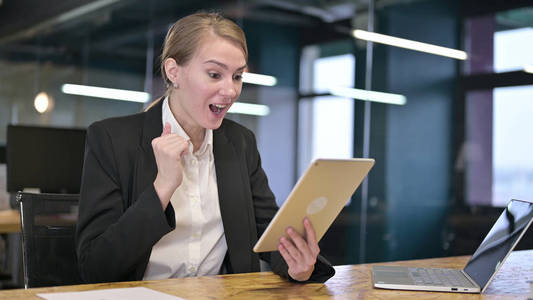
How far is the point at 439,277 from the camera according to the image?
1606mm

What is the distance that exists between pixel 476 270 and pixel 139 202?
0.82m

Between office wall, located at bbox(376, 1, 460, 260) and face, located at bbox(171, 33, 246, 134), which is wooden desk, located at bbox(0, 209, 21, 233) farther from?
office wall, located at bbox(376, 1, 460, 260)

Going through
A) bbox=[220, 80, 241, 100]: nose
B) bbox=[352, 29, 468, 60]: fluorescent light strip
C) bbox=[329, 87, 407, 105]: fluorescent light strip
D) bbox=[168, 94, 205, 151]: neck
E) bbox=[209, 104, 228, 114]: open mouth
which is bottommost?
bbox=[168, 94, 205, 151]: neck

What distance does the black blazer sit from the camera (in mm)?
1561

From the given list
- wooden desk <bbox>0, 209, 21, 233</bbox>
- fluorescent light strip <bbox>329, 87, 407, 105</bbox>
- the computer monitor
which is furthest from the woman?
fluorescent light strip <bbox>329, 87, 407, 105</bbox>

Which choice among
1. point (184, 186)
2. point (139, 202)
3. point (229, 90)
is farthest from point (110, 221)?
point (229, 90)

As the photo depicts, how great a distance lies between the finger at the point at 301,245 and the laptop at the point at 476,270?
0.54 ft

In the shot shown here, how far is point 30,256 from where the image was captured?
165 centimetres

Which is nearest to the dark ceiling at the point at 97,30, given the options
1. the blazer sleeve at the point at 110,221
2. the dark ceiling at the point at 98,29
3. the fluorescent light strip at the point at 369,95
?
the dark ceiling at the point at 98,29

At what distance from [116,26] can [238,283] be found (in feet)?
15.4

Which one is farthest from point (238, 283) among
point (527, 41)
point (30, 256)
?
point (527, 41)

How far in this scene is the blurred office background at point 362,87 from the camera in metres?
4.25

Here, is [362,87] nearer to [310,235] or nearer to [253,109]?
[253,109]

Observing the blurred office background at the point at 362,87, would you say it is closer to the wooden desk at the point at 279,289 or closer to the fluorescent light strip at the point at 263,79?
the fluorescent light strip at the point at 263,79
